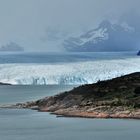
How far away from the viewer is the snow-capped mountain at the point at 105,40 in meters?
160

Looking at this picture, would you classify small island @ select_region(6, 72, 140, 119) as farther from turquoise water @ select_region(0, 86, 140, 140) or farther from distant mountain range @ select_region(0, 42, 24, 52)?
distant mountain range @ select_region(0, 42, 24, 52)

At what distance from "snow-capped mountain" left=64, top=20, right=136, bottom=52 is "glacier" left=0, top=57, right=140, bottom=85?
52.9m

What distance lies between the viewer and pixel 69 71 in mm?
103688

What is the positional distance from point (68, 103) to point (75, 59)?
36.3m

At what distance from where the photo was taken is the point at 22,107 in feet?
274

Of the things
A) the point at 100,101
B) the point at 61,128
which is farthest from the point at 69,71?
the point at 61,128

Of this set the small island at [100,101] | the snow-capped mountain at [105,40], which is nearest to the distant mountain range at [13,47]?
the snow-capped mountain at [105,40]

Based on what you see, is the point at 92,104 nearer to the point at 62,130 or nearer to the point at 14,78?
the point at 62,130

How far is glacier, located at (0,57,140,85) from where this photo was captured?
10075cm

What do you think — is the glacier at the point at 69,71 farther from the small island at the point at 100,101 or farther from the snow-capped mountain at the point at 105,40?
the snow-capped mountain at the point at 105,40

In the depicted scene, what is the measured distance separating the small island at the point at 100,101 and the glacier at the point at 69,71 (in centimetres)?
1728

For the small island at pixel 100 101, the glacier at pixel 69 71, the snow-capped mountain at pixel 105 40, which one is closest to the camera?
the small island at pixel 100 101

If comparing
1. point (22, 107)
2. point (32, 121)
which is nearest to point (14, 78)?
point (22, 107)

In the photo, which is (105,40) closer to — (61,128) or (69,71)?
(69,71)
